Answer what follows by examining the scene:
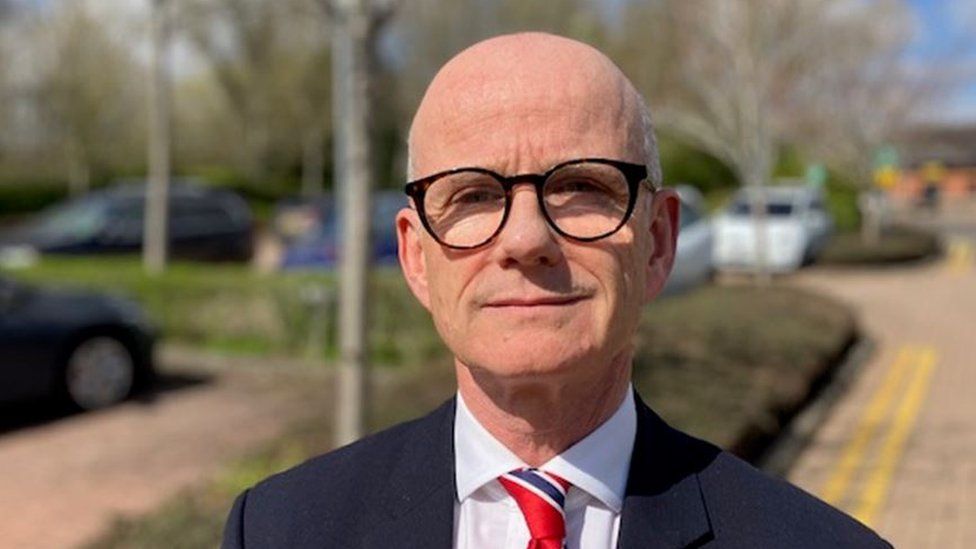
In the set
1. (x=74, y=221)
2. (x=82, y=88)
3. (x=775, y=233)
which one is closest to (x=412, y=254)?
(x=74, y=221)

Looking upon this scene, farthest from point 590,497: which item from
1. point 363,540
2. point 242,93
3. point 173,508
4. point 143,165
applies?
point 242,93

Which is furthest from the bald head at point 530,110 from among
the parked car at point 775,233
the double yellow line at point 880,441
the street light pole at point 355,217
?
the parked car at point 775,233

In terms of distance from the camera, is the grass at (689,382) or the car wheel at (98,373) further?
the car wheel at (98,373)

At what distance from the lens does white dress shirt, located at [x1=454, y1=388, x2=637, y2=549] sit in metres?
1.40

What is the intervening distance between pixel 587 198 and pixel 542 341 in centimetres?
18

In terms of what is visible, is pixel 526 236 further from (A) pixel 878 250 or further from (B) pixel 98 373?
(A) pixel 878 250

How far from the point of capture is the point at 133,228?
17359 mm

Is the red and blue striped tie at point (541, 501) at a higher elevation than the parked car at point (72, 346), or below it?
higher

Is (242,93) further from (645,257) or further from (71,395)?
(645,257)

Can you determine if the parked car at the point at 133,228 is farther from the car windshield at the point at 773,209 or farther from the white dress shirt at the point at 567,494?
the white dress shirt at the point at 567,494

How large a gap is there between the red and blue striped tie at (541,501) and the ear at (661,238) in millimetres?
259

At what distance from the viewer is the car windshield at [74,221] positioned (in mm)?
16516

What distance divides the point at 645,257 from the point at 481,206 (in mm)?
218

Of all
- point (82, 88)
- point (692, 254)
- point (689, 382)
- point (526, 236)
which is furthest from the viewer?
point (82, 88)
